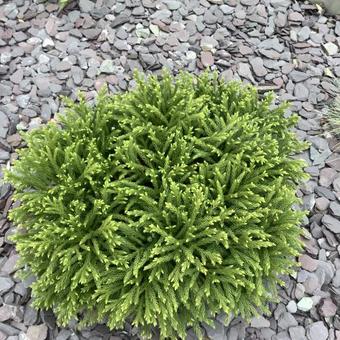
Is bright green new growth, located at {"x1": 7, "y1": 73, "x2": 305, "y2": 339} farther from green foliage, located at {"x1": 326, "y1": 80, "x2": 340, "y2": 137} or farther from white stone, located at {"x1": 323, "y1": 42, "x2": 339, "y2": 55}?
white stone, located at {"x1": 323, "y1": 42, "x2": 339, "y2": 55}

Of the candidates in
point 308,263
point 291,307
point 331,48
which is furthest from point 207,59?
point 291,307

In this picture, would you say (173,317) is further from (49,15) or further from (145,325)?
(49,15)

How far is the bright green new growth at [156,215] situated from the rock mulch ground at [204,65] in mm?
357

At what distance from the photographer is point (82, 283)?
111 inches

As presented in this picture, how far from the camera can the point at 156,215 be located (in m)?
2.90

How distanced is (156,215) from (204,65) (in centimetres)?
186

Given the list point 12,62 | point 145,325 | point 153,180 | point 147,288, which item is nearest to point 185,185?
point 153,180

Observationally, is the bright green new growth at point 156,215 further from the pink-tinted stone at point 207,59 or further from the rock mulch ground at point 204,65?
the pink-tinted stone at point 207,59

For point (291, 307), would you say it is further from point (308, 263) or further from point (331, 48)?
point (331, 48)

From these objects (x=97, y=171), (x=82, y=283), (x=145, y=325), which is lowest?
(x=145, y=325)

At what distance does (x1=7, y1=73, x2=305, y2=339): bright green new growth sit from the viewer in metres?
2.85

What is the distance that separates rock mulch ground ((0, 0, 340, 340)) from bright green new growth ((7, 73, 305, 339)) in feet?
1.17

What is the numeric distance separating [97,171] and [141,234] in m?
0.42

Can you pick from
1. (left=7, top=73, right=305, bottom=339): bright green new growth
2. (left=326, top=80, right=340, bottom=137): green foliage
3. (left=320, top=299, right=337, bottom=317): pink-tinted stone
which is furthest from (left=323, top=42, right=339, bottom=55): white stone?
(left=320, top=299, right=337, bottom=317): pink-tinted stone
